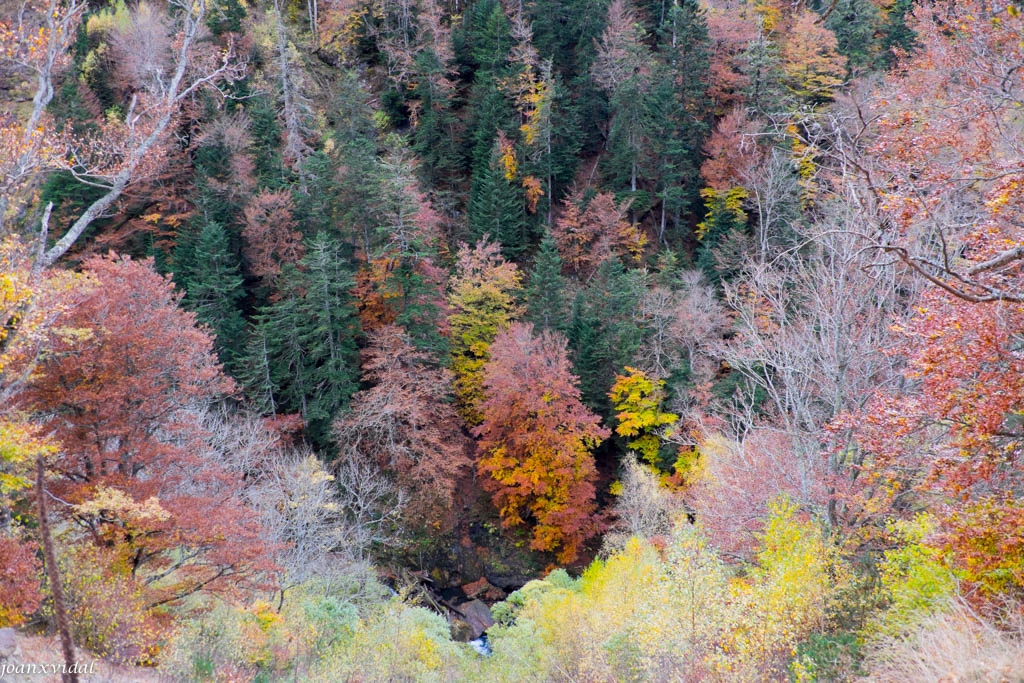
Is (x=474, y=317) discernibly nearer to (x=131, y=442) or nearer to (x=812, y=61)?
(x=131, y=442)

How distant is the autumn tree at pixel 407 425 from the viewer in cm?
2234

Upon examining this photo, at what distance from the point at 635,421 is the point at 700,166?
655 inches

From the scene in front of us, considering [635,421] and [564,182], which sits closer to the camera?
[635,421]

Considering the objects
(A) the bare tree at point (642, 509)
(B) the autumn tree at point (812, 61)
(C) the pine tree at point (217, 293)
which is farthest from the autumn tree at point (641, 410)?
(B) the autumn tree at point (812, 61)

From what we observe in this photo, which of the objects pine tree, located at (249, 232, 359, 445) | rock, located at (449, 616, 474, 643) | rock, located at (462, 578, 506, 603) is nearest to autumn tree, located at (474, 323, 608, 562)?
rock, located at (462, 578, 506, 603)

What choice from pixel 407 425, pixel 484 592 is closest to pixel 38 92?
pixel 407 425

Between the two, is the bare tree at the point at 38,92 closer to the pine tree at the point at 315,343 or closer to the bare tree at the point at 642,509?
the pine tree at the point at 315,343

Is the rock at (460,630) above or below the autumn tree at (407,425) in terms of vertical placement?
below

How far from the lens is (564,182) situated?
3400cm

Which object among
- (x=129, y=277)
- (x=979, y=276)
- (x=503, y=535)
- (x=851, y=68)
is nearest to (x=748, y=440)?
(x=979, y=276)

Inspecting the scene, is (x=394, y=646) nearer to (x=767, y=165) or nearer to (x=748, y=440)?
(x=748, y=440)

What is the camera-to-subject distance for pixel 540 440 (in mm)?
22500

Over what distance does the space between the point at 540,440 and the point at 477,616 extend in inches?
264

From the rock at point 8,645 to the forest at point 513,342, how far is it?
0.21 metres
